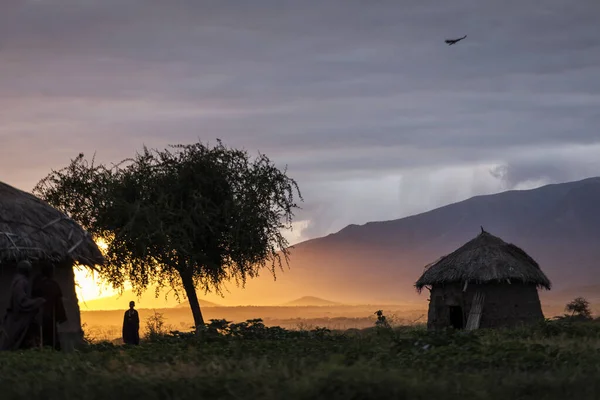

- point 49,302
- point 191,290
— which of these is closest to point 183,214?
point 191,290

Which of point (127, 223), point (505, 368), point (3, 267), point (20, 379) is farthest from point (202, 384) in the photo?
point (127, 223)

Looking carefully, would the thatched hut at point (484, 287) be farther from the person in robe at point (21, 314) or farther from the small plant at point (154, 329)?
the person in robe at point (21, 314)

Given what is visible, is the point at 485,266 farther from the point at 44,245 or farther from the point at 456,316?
the point at 44,245

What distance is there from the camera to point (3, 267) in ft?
82.4

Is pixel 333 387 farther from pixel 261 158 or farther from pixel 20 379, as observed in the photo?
pixel 261 158

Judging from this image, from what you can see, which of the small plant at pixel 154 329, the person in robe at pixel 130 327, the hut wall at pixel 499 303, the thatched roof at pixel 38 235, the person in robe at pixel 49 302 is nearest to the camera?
the person in robe at pixel 49 302

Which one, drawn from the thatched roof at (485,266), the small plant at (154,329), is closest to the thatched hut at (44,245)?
the small plant at (154,329)

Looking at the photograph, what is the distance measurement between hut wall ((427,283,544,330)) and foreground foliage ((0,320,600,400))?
2164cm

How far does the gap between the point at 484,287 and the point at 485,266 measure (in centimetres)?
80

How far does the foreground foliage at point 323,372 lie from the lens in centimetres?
1160

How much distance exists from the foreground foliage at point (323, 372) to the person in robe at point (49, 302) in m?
3.90

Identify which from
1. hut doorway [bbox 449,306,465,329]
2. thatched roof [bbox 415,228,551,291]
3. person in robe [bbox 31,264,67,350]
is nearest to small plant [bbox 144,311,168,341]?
person in robe [bbox 31,264,67,350]

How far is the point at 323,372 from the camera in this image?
11977 mm

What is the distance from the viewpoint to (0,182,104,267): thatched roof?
25.3 metres
